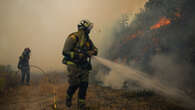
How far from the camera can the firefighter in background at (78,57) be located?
4.55 meters

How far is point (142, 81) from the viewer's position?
26.6 feet

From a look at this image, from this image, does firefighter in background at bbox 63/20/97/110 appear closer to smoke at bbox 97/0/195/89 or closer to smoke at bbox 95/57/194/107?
smoke at bbox 95/57/194/107

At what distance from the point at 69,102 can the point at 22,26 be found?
104 ft

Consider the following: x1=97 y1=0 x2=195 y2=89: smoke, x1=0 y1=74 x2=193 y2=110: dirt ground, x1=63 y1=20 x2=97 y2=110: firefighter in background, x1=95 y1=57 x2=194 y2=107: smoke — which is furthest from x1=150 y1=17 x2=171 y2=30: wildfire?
x1=63 y1=20 x2=97 y2=110: firefighter in background

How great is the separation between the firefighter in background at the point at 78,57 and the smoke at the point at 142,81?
734 millimetres

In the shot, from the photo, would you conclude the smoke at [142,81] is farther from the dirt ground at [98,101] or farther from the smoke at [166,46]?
the dirt ground at [98,101]

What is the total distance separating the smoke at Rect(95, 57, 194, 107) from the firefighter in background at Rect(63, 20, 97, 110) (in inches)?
28.9

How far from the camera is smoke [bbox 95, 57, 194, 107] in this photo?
6170 mm

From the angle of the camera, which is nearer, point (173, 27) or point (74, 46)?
point (74, 46)

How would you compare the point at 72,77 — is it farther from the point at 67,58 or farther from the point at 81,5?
the point at 81,5

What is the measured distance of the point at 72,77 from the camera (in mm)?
4695

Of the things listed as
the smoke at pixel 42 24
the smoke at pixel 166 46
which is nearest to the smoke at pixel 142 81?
the smoke at pixel 166 46

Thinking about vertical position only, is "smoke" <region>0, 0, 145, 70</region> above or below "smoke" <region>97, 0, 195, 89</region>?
above

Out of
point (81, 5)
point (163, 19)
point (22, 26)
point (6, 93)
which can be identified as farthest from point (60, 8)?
point (6, 93)
